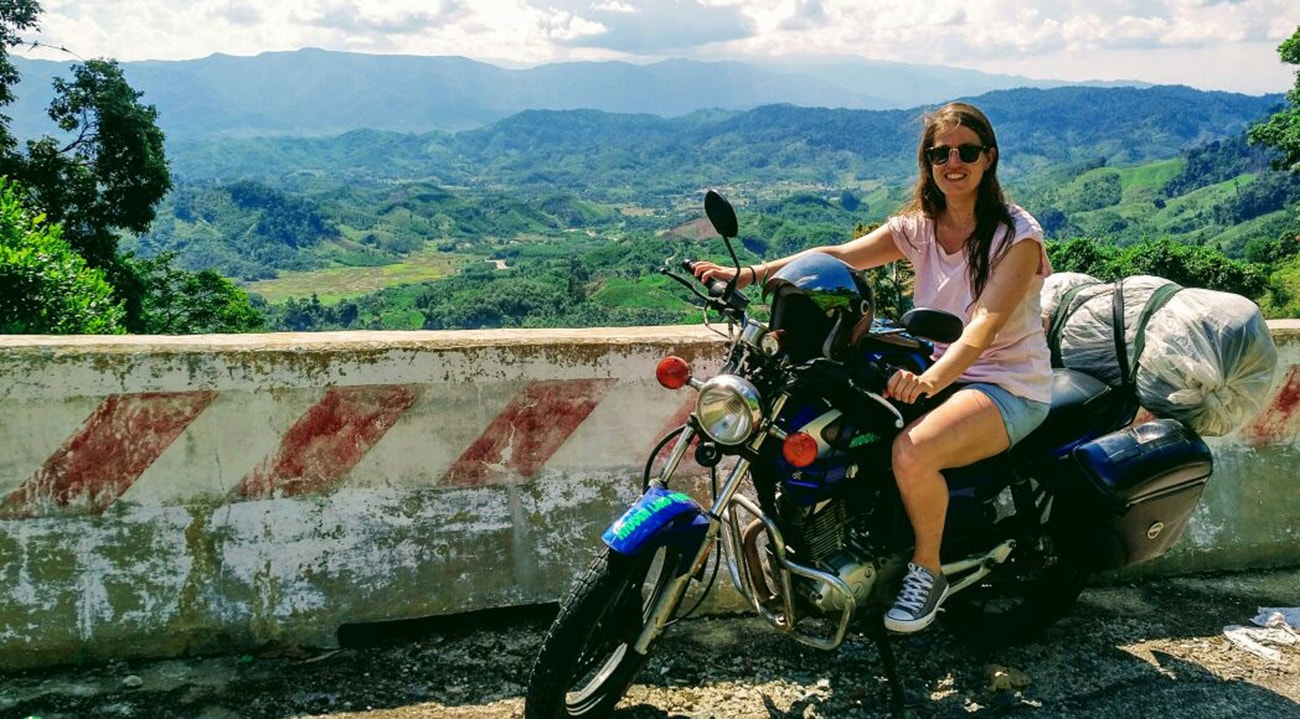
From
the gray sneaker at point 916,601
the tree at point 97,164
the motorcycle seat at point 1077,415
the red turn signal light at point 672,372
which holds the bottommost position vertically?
the gray sneaker at point 916,601

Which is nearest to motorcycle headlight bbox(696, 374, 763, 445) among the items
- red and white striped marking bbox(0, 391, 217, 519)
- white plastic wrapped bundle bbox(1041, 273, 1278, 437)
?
white plastic wrapped bundle bbox(1041, 273, 1278, 437)

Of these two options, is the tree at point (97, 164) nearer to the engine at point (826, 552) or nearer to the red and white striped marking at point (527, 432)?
the red and white striped marking at point (527, 432)

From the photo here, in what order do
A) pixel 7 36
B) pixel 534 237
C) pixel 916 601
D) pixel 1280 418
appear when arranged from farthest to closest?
pixel 534 237 → pixel 7 36 → pixel 1280 418 → pixel 916 601

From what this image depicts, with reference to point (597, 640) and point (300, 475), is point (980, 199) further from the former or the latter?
point (300, 475)

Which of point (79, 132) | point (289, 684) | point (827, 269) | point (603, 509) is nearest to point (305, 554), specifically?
point (289, 684)

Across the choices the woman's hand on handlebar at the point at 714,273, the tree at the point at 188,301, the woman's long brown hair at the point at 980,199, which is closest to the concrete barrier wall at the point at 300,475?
the woman's hand on handlebar at the point at 714,273

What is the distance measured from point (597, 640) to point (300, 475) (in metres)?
1.19

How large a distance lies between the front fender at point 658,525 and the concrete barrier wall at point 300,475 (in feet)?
2.68

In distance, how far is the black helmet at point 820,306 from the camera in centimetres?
249

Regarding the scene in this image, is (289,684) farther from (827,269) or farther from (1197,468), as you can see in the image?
(1197,468)

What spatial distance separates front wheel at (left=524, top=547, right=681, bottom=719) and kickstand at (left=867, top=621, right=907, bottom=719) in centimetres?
76

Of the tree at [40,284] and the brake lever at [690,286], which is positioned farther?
the tree at [40,284]

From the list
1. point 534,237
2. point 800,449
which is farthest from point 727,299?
point 534,237

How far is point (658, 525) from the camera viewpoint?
8.20 feet
